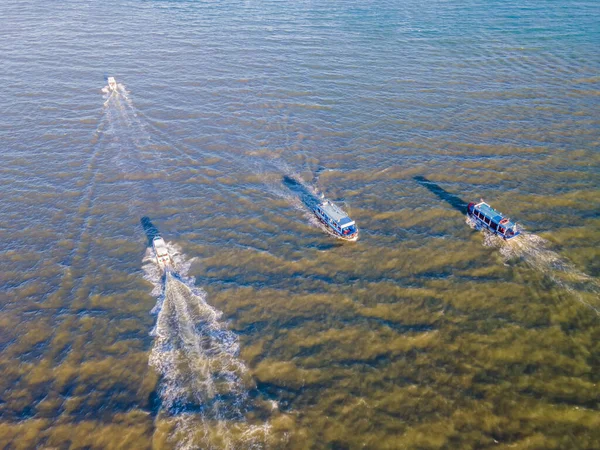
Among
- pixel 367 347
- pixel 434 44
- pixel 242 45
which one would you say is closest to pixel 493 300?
pixel 367 347

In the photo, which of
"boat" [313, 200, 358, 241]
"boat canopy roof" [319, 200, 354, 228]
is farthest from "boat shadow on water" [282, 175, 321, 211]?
"boat" [313, 200, 358, 241]

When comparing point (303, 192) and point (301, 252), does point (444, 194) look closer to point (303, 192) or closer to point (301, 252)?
point (303, 192)

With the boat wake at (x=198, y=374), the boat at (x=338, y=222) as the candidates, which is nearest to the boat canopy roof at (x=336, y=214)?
the boat at (x=338, y=222)

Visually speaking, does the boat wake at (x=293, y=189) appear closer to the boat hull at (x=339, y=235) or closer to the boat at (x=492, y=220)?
the boat hull at (x=339, y=235)

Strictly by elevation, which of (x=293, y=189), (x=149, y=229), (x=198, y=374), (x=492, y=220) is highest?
(x=492, y=220)

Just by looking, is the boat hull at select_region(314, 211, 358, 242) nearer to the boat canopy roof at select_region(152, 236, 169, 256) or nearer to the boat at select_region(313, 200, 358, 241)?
the boat at select_region(313, 200, 358, 241)

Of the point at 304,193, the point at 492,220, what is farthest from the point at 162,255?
the point at 492,220

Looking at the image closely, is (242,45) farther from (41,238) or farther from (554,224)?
(554,224)
